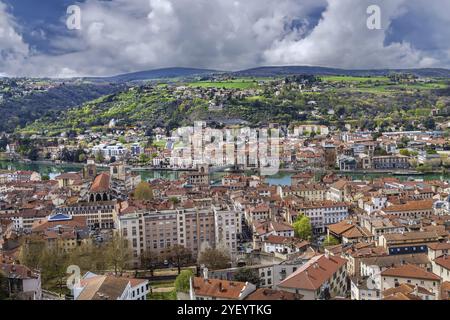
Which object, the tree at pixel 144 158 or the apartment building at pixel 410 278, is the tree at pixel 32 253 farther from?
the tree at pixel 144 158

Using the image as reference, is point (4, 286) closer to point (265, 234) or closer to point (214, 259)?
point (214, 259)

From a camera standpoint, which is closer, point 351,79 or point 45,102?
point 351,79

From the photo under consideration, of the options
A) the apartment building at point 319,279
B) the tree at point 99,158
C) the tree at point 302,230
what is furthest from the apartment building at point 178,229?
the tree at point 99,158

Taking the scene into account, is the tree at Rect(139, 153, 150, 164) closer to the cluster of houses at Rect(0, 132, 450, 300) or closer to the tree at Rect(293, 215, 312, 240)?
the cluster of houses at Rect(0, 132, 450, 300)

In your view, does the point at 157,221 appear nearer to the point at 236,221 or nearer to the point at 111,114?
the point at 236,221

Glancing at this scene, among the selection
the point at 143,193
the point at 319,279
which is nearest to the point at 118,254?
the point at 319,279

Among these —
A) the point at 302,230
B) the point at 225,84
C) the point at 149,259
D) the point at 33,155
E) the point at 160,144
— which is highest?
the point at 225,84

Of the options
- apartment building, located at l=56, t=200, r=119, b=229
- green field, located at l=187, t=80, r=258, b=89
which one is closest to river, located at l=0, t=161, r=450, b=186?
apartment building, located at l=56, t=200, r=119, b=229
